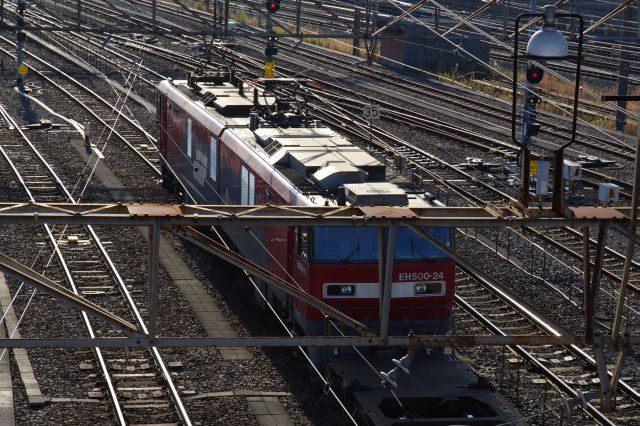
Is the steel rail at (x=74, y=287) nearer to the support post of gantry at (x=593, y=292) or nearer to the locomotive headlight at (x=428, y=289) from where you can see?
the locomotive headlight at (x=428, y=289)

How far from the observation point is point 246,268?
464 inches

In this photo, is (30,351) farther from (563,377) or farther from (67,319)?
(563,377)

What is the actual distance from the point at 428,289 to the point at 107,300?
6119 millimetres

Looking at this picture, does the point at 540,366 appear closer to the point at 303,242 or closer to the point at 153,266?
the point at 303,242

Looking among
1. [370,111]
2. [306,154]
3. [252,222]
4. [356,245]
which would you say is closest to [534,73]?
[370,111]

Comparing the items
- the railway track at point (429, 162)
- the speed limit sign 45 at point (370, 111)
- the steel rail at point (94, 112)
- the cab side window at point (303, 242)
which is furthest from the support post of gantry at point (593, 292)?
the steel rail at point (94, 112)

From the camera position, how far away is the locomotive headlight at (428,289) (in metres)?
16.3

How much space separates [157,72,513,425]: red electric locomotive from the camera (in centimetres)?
1500

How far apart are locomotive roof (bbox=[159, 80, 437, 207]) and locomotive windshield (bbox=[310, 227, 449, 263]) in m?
0.44

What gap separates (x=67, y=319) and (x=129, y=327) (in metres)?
7.78

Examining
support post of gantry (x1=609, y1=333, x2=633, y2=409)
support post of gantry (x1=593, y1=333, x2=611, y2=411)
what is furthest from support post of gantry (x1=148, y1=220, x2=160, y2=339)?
support post of gantry (x1=609, y1=333, x2=633, y2=409)

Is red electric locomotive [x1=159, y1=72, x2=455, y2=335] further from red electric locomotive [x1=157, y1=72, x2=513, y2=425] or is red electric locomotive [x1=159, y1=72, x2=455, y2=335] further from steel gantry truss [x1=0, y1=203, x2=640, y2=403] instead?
steel gantry truss [x1=0, y1=203, x2=640, y2=403]

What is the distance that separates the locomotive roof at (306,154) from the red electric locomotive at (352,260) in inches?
0.7

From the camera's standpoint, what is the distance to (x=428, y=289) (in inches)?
644
